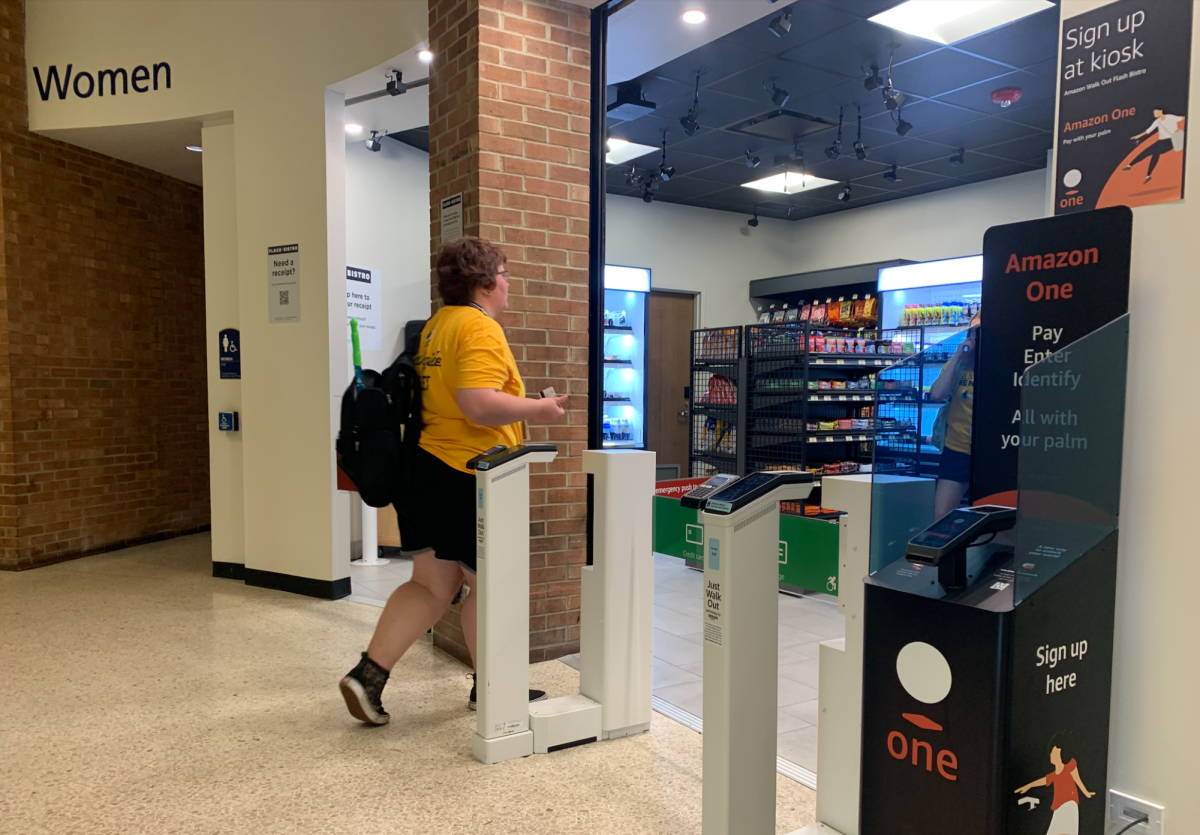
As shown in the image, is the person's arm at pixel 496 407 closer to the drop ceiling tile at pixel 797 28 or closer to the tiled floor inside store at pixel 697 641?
the tiled floor inside store at pixel 697 641

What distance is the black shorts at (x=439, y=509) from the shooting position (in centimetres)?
270

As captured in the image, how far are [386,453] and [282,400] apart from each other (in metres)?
2.39

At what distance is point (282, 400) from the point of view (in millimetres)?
4750

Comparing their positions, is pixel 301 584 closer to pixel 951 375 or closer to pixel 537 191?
pixel 537 191

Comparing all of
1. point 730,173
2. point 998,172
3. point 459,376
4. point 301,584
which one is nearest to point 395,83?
point 459,376

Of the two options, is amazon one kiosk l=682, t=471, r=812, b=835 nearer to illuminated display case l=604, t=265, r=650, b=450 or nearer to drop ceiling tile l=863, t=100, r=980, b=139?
drop ceiling tile l=863, t=100, r=980, b=139

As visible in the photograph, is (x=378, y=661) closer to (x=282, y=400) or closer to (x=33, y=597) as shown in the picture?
(x=282, y=400)

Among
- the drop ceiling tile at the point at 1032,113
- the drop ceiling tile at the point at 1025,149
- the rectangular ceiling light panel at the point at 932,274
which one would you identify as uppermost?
the drop ceiling tile at the point at 1032,113

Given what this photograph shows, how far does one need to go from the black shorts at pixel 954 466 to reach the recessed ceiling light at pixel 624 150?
18.3 feet

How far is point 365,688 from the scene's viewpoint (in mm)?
2746

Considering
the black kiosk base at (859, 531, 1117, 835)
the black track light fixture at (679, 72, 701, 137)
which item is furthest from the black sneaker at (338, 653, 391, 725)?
the black track light fixture at (679, 72, 701, 137)

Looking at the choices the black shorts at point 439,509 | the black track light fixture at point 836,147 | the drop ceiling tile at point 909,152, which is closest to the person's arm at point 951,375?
the black shorts at point 439,509

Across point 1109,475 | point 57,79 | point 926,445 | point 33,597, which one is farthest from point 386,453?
point 57,79

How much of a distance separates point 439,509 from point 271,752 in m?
0.95
